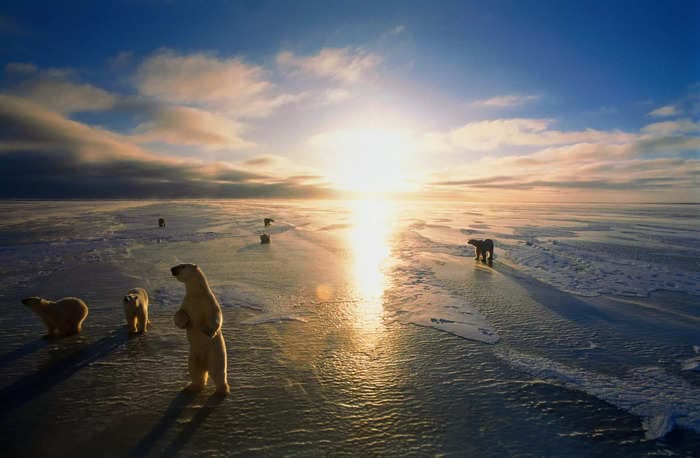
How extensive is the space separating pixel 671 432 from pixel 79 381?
7786 mm

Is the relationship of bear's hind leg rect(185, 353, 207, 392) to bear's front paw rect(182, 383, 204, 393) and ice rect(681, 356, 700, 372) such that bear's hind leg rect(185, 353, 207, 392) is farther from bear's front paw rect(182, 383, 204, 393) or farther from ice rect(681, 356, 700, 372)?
ice rect(681, 356, 700, 372)

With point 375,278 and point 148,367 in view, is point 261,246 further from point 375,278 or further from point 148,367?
point 148,367

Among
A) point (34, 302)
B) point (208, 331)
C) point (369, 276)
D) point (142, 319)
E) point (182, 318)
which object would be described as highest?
point (182, 318)

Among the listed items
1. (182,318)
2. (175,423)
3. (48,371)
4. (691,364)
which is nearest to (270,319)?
(182,318)

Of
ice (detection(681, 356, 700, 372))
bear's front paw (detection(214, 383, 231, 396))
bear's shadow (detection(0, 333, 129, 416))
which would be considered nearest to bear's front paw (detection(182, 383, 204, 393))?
bear's front paw (detection(214, 383, 231, 396))

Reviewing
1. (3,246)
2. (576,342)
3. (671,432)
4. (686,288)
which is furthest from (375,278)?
(3,246)

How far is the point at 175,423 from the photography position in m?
3.84

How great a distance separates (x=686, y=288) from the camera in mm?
9867

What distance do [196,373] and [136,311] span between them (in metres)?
2.64

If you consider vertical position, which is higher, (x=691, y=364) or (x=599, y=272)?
(x=599, y=272)

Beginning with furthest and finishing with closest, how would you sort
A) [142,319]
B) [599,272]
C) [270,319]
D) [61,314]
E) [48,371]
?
[599,272], [270,319], [142,319], [61,314], [48,371]

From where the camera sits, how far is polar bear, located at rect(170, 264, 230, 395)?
A: 4.23 meters

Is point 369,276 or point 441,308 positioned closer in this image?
point 441,308

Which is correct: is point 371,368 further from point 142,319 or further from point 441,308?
point 142,319
